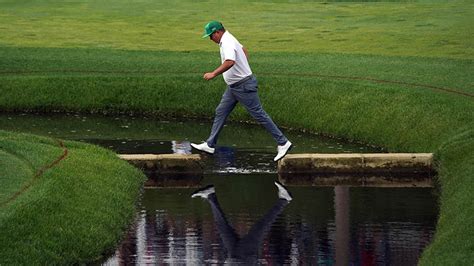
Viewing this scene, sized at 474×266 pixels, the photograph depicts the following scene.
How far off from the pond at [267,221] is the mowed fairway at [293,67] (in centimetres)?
52

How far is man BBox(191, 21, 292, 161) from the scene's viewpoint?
1802 cm

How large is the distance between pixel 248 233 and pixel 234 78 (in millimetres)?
4203

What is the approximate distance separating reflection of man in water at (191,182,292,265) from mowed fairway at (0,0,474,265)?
1826 millimetres

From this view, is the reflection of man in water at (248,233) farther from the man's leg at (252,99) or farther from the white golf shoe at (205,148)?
the white golf shoe at (205,148)

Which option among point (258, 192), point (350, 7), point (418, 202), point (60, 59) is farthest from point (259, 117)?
point (350, 7)

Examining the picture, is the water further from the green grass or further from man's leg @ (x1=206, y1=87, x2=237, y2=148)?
the green grass

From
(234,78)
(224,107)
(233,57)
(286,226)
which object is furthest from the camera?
(224,107)

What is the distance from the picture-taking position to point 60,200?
14.5 m

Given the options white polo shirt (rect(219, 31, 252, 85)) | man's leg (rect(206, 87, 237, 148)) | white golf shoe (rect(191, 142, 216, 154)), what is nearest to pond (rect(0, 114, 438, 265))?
white golf shoe (rect(191, 142, 216, 154))

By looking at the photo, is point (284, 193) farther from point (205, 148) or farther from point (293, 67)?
point (293, 67)

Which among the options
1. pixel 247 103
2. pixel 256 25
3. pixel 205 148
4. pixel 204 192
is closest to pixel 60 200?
pixel 204 192

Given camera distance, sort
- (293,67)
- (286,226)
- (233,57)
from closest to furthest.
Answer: (286,226) < (233,57) < (293,67)

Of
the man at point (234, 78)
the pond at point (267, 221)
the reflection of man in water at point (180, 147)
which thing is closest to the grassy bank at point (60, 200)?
the pond at point (267, 221)

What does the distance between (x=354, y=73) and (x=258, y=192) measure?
30.0ft
